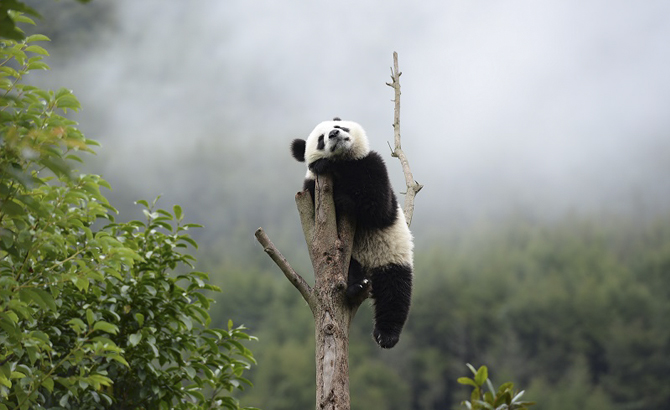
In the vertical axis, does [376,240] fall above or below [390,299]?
above

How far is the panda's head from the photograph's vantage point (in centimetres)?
597

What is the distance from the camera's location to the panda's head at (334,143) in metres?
5.97

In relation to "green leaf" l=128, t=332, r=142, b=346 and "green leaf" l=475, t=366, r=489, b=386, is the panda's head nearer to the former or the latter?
"green leaf" l=128, t=332, r=142, b=346

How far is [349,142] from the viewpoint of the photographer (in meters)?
6.00

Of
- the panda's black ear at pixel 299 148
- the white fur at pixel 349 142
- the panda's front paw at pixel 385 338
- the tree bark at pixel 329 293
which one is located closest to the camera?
the tree bark at pixel 329 293

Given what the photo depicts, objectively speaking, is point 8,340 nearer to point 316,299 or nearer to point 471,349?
point 316,299

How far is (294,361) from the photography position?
57.1 meters

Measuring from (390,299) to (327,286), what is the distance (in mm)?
1385

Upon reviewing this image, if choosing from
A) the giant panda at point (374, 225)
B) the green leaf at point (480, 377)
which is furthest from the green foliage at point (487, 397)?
the giant panda at point (374, 225)

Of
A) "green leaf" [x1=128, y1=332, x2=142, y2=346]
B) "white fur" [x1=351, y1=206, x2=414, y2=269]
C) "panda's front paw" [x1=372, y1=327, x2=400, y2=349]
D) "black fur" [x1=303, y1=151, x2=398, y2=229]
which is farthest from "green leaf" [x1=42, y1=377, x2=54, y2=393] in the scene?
"white fur" [x1=351, y1=206, x2=414, y2=269]

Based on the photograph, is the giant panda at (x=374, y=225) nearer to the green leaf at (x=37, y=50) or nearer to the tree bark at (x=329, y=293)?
the tree bark at (x=329, y=293)

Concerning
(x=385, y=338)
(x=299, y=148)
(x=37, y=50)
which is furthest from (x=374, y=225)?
(x=37, y=50)

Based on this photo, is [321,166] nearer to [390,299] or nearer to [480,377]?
[390,299]

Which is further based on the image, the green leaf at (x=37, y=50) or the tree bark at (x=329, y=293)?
the tree bark at (x=329, y=293)
